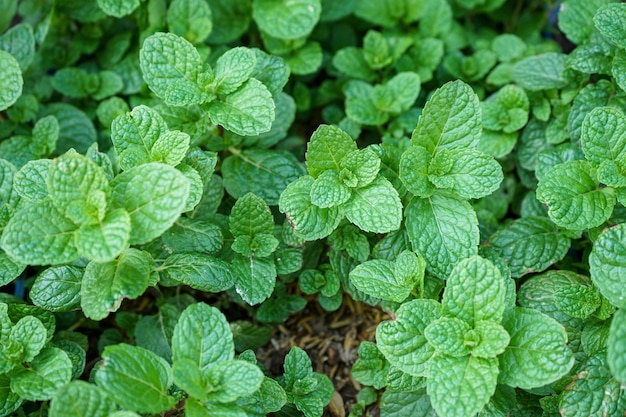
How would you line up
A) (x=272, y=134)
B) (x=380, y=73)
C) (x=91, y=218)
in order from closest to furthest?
(x=91, y=218)
(x=272, y=134)
(x=380, y=73)

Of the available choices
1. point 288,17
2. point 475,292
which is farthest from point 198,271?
point 288,17

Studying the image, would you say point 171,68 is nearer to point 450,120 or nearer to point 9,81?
point 9,81

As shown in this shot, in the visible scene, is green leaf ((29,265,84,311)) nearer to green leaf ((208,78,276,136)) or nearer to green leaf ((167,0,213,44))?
green leaf ((208,78,276,136))

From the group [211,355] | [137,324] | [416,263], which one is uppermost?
[416,263]

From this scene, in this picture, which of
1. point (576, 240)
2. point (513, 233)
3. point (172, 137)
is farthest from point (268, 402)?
point (576, 240)

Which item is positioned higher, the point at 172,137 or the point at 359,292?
the point at 172,137

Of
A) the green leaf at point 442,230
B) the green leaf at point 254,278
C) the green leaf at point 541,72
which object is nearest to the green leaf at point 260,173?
the green leaf at point 254,278

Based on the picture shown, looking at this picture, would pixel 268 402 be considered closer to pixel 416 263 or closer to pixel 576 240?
pixel 416 263

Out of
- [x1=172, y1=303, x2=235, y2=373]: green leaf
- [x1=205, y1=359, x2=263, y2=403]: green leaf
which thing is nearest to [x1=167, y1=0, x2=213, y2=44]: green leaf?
[x1=172, y1=303, x2=235, y2=373]: green leaf
